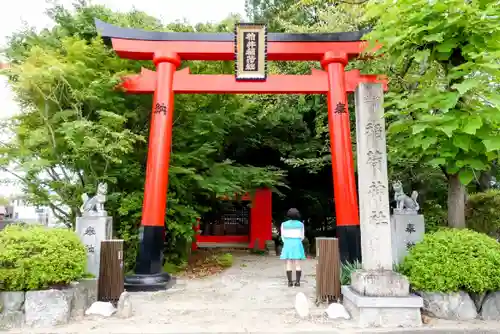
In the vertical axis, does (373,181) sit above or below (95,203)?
above

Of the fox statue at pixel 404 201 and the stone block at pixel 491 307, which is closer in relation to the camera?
the stone block at pixel 491 307

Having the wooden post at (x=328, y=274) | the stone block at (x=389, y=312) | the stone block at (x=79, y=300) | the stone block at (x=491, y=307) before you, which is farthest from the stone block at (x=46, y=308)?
the stone block at (x=491, y=307)

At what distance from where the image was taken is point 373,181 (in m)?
5.64

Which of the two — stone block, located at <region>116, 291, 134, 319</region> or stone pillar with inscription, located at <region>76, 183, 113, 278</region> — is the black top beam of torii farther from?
stone block, located at <region>116, 291, 134, 319</region>

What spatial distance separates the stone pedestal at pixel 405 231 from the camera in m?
6.97

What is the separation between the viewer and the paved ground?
4836 mm

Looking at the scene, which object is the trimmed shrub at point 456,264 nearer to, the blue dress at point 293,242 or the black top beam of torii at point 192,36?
the blue dress at point 293,242

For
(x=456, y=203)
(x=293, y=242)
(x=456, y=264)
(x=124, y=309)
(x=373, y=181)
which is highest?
(x=373, y=181)

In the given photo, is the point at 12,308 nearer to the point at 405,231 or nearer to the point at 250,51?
the point at 405,231

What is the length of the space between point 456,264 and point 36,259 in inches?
227

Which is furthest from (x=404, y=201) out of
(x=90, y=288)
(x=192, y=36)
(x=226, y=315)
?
(x=192, y=36)

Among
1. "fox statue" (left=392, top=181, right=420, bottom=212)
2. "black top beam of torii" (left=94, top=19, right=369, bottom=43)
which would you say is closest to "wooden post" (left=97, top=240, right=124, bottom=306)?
"black top beam of torii" (left=94, top=19, right=369, bottom=43)

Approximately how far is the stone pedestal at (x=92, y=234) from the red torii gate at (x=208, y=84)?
1.12 metres

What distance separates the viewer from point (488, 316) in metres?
5.15
